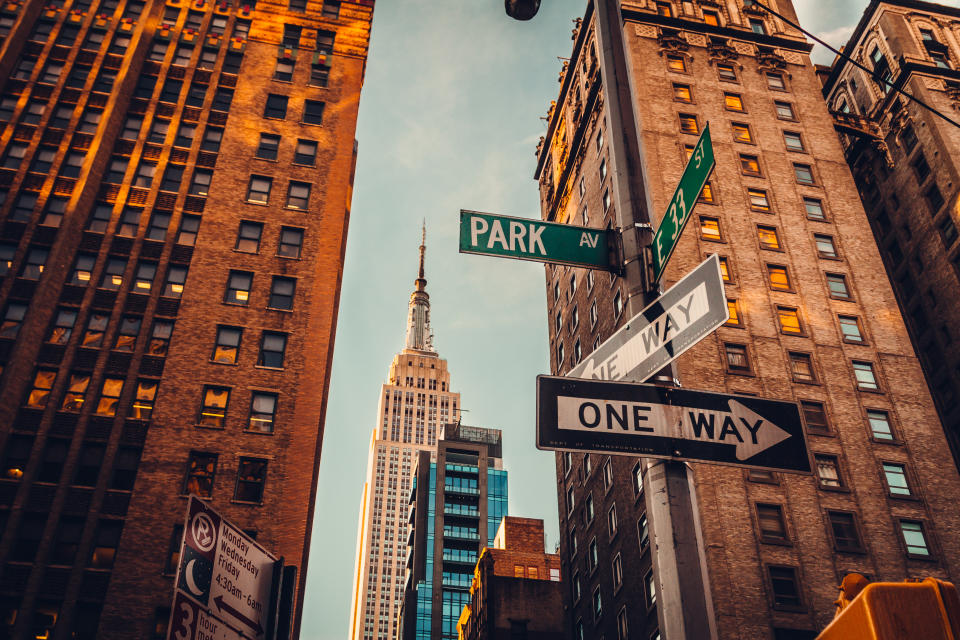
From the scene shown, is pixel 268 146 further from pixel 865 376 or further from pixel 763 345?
pixel 865 376

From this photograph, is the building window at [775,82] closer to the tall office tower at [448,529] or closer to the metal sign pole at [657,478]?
the metal sign pole at [657,478]

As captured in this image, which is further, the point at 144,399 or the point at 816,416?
the point at 816,416

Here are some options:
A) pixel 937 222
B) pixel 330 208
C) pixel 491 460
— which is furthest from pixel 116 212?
pixel 491 460

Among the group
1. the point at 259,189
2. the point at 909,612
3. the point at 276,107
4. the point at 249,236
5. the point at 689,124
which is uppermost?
the point at 689,124

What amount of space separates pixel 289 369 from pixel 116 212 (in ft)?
47.3

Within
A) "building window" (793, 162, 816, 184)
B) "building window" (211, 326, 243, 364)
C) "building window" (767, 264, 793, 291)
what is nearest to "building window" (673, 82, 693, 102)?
"building window" (793, 162, 816, 184)

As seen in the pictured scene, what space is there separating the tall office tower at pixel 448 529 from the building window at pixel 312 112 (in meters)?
88.5

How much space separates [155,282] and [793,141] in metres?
44.9

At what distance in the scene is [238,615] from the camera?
887 cm

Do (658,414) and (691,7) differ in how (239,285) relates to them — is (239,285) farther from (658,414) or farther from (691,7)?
(691,7)

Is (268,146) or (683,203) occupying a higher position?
(268,146)

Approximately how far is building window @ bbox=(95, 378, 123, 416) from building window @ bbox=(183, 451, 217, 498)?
482cm

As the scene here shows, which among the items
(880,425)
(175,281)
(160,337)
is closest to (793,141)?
(880,425)

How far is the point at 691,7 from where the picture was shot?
66.8 meters
